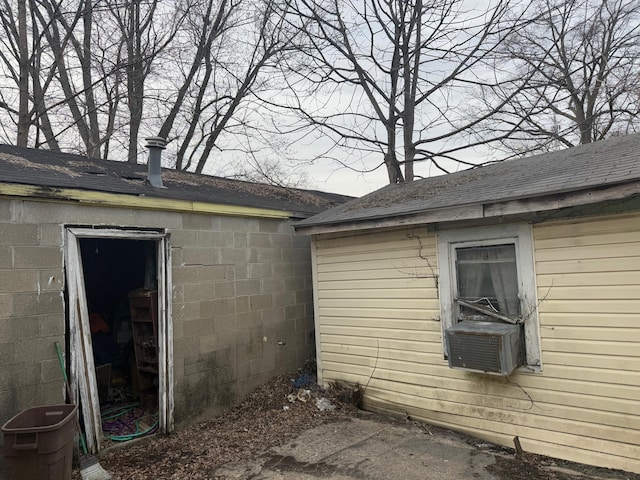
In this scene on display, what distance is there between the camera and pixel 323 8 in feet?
41.7

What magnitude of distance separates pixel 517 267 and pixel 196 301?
3613 millimetres

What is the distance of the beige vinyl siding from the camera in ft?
12.5

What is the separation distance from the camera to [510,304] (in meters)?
4.46

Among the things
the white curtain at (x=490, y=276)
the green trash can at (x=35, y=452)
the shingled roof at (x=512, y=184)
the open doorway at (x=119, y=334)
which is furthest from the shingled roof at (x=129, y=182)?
the white curtain at (x=490, y=276)

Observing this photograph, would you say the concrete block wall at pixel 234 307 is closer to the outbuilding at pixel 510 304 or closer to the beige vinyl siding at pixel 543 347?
the outbuilding at pixel 510 304

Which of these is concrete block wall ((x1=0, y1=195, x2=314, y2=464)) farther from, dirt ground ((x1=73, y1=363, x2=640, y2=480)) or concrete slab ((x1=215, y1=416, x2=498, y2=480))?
concrete slab ((x1=215, y1=416, x2=498, y2=480))

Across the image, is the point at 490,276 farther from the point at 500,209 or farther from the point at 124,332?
the point at 124,332

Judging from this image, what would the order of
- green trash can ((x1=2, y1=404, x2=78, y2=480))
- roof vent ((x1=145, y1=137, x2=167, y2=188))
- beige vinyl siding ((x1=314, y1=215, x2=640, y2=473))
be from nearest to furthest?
green trash can ((x1=2, y1=404, x2=78, y2=480)) → beige vinyl siding ((x1=314, y1=215, x2=640, y2=473)) → roof vent ((x1=145, y1=137, x2=167, y2=188))

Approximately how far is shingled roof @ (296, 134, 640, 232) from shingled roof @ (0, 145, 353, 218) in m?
1.20

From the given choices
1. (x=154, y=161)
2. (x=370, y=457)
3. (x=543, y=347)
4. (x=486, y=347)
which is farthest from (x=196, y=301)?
(x=543, y=347)

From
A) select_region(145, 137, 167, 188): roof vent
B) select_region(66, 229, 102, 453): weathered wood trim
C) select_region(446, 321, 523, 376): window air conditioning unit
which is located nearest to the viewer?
select_region(446, 321, 523, 376): window air conditioning unit

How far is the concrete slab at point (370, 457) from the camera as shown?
3.95 metres

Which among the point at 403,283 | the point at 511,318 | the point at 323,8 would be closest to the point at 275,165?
the point at 323,8

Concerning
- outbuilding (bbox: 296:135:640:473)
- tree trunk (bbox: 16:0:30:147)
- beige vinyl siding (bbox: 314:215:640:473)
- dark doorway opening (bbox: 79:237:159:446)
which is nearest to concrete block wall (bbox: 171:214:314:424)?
dark doorway opening (bbox: 79:237:159:446)
